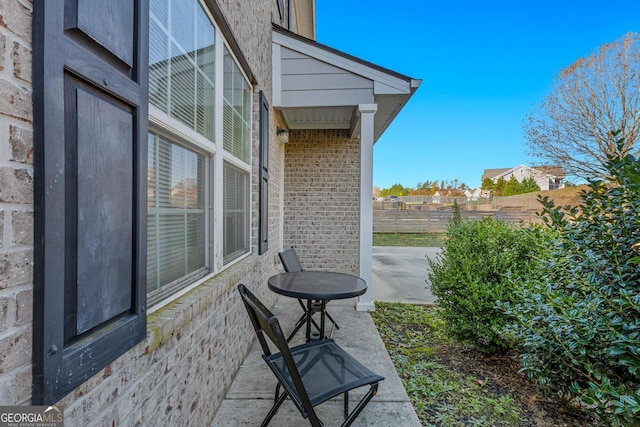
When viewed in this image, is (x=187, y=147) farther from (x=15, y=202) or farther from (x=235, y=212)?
(x=15, y=202)

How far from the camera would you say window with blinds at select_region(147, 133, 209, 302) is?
1.44m

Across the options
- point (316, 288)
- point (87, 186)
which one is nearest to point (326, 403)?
point (316, 288)

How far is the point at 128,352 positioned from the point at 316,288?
1693 mm

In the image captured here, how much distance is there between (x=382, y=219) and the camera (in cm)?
1611

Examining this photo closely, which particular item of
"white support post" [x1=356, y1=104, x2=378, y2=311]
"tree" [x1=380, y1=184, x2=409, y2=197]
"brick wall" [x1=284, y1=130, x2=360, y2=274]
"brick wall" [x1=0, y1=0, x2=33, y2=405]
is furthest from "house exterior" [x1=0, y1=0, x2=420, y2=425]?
"tree" [x1=380, y1=184, x2=409, y2=197]

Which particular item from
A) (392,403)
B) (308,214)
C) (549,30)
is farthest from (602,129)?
(392,403)

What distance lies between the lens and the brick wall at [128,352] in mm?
646

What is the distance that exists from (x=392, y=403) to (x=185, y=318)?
161 centimetres

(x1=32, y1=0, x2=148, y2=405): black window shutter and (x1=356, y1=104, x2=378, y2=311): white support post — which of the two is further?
(x1=356, y1=104, x2=378, y2=311): white support post

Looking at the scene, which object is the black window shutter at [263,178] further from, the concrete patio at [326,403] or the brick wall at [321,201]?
the brick wall at [321,201]

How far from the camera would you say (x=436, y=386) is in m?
2.45

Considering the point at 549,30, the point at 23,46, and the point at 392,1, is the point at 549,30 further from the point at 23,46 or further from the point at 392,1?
the point at 23,46

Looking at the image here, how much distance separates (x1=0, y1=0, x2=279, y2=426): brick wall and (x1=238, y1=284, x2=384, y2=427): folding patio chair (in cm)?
37

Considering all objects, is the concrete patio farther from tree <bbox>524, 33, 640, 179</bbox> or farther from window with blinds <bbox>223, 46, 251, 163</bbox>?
tree <bbox>524, 33, 640, 179</bbox>
